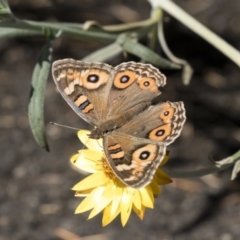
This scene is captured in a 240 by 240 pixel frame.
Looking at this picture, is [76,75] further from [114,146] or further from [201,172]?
[201,172]

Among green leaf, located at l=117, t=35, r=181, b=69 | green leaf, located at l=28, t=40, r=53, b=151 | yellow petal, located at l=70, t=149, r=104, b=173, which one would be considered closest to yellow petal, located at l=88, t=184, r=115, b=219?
yellow petal, located at l=70, t=149, r=104, b=173

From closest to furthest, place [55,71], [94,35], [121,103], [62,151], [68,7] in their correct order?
[55,71]
[121,103]
[94,35]
[62,151]
[68,7]

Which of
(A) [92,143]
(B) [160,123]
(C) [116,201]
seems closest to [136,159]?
(B) [160,123]

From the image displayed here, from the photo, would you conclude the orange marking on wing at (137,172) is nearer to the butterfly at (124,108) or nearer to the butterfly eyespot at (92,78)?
the butterfly at (124,108)

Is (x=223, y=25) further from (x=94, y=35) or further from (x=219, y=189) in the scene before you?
(x=94, y=35)

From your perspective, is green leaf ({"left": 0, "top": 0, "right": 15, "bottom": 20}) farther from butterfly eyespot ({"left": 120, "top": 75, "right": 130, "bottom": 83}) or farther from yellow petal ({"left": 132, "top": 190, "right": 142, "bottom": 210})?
yellow petal ({"left": 132, "top": 190, "right": 142, "bottom": 210})

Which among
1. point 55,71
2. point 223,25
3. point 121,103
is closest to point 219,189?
point 223,25

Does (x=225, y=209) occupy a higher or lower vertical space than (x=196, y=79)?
lower
